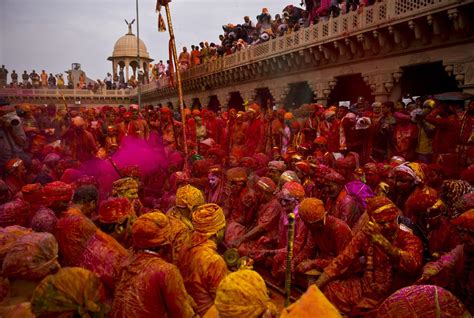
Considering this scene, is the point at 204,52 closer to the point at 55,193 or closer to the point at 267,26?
the point at 267,26

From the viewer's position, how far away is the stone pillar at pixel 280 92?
754 inches

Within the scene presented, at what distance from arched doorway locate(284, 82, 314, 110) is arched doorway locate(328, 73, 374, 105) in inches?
50.9

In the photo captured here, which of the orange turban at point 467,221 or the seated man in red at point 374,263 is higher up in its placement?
the orange turban at point 467,221

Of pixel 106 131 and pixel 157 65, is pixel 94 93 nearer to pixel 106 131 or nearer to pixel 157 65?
pixel 157 65

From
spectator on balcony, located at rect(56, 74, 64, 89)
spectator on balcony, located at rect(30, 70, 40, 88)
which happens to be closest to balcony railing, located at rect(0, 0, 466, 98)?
spectator on balcony, located at rect(30, 70, 40, 88)

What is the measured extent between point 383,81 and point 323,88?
11.0ft

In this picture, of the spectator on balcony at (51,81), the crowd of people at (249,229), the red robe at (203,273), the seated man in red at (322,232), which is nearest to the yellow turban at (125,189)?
the crowd of people at (249,229)

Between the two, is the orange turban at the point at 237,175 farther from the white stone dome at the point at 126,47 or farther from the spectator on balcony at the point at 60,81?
the white stone dome at the point at 126,47

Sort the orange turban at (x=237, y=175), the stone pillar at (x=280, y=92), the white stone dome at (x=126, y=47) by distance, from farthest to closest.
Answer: the white stone dome at (x=126, y=47), the stone pillar at (x=280, y=92), the orange turban at (x=237, y=175)

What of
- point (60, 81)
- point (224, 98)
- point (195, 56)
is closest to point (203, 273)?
point (224, 98)

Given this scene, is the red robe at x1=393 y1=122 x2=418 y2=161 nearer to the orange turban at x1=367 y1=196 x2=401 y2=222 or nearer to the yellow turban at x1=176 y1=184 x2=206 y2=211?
the orange turban at x1=367 y1=196 x2=401 y2=222

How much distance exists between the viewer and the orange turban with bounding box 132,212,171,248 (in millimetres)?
2668

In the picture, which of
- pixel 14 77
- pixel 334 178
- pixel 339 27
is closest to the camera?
pixel 334 178

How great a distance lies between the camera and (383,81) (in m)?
13.2
